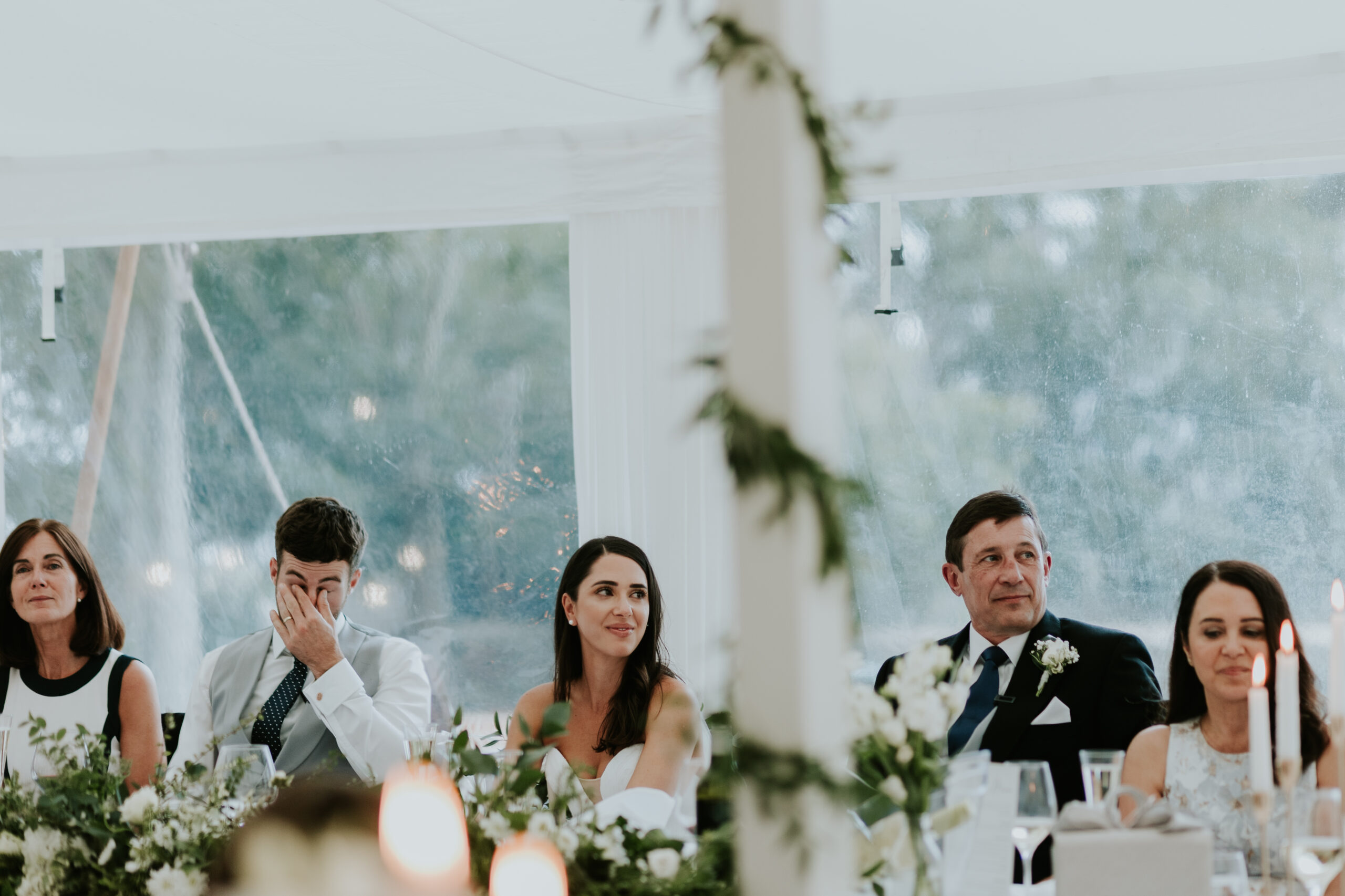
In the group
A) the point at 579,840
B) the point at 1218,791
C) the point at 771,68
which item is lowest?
the point at 1218,791

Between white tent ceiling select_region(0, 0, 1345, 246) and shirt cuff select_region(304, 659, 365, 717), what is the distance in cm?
164

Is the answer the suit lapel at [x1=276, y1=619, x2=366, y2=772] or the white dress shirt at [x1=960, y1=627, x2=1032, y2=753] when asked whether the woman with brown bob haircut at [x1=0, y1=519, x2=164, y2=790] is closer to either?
the suit lapel at [x1=276, y1=619, x2=366, y2=772]

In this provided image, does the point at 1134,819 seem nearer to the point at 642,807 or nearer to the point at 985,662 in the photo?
the point at 642,807

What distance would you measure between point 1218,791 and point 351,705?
1913mm

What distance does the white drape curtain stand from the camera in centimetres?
394

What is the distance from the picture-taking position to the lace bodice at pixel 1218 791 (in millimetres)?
2066

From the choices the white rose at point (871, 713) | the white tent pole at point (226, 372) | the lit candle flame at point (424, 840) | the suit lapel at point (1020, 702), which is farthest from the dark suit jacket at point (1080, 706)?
the white tent pole at point (226, 372)

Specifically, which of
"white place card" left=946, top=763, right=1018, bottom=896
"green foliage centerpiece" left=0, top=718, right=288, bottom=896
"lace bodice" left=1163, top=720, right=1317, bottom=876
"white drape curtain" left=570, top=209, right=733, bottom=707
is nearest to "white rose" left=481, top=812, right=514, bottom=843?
"green foliage centerpiece" left=0, top=718, right=288, bottom=896

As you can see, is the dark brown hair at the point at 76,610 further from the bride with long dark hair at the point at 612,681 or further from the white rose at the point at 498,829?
the white rose at the point at 498,829

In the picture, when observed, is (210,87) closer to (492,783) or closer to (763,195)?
(492,783)

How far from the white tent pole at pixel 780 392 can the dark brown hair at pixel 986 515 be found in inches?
86.5

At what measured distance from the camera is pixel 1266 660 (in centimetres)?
231

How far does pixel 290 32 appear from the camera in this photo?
321 centimetres

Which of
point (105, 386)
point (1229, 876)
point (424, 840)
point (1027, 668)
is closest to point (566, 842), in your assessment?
point (424, 840)
